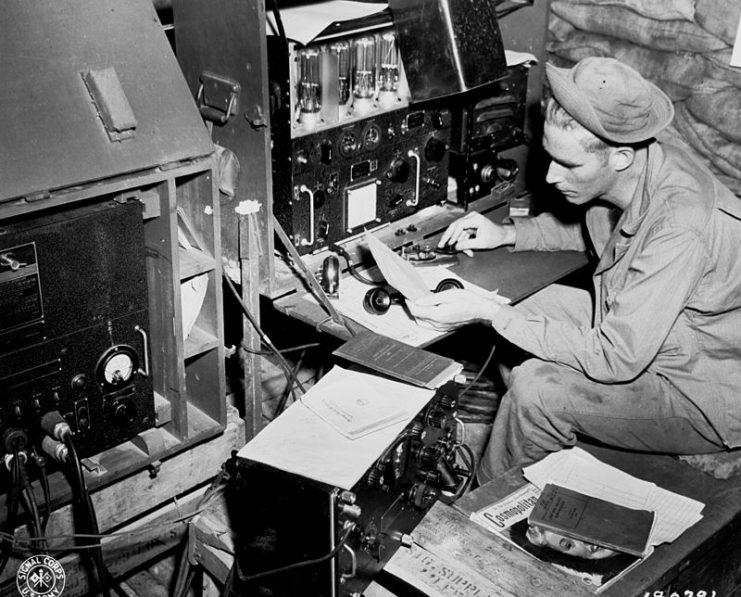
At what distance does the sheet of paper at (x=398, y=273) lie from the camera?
10.1 ft

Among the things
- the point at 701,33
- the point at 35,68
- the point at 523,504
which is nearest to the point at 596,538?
the point at 523,504

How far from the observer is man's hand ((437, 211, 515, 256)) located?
3664 mm

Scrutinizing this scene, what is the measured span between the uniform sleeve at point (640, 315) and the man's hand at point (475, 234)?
2.18 feet

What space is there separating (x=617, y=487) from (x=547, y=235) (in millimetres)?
1144

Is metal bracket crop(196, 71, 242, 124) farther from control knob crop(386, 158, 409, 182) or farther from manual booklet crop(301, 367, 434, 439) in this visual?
manual booklet crop(301, 367, 434, 439)

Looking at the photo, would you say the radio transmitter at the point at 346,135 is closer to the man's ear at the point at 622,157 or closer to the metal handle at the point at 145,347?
the metal handle at the point at 145,347

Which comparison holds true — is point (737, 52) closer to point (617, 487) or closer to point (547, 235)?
point (547, 235)

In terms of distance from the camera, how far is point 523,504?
9.45 feet

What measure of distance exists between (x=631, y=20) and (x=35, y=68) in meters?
2.65

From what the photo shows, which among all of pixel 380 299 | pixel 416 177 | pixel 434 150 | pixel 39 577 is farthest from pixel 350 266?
pixel 39 577

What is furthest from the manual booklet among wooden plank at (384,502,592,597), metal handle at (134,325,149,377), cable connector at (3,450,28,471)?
cable connector at (3,450,28,471)

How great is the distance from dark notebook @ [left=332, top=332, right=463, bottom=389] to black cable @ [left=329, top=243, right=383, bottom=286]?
0.62 m

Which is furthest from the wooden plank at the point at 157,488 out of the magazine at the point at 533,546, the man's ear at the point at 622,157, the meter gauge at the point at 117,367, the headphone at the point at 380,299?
the man's ear at the point at 622,157

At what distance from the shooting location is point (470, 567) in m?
2.63
